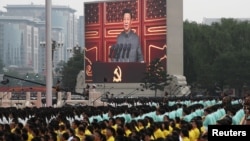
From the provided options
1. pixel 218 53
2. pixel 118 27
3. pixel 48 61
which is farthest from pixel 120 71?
pixel 48 61

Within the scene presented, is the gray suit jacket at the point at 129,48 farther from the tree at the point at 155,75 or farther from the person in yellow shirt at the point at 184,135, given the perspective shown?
the person in yellow shirt at the point at 184,135

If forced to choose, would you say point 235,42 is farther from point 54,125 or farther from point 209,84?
point 54,125

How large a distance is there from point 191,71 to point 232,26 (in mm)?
7025

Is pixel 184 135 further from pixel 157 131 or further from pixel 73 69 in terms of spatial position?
pixel 73 69

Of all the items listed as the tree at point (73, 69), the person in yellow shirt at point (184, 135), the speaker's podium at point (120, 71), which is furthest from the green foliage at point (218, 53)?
the person in yellow shirt at point (184, 135)

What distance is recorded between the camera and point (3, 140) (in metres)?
14.6

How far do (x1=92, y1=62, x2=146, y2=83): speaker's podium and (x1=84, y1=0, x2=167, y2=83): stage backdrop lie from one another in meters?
1.10

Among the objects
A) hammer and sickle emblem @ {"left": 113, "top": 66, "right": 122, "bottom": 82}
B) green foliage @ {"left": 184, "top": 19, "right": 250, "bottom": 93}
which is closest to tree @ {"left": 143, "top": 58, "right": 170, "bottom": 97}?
hammer and sickle emblem @ {"left": 113, "top": 66, "right": 122, "bottom": 82}

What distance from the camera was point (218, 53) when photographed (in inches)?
2781

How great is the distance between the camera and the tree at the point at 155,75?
60650 mm

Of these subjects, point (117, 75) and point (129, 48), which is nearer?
point (117, 75)

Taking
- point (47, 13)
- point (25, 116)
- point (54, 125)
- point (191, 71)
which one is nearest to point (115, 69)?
point (191, 71)

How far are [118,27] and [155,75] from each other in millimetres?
6149

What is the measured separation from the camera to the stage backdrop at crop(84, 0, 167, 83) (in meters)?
61.4
